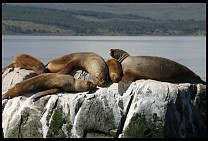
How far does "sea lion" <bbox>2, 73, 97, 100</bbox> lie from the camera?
16.7 m

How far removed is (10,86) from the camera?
1756 centimetres

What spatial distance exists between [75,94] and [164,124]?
250 centimetres

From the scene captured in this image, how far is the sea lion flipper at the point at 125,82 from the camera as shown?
16.1 meters

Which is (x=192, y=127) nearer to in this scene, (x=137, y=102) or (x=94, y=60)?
(x=137, y=102)

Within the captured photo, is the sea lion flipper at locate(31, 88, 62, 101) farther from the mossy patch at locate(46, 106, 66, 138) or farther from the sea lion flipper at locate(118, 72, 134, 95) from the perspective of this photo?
the sea lion flipper at locate(118, 72, 134, 95)

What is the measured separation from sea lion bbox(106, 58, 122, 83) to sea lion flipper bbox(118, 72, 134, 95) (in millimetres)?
193

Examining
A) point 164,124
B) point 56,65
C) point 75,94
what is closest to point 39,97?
point 75,94

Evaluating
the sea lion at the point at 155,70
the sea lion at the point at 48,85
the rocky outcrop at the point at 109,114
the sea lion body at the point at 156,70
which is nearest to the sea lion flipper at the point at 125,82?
the sea lion at the point at 155,70

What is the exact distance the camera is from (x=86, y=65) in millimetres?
17672

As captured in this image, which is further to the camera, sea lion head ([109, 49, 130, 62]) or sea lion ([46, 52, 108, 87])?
sea lion head ([109, 49, 130, 62])

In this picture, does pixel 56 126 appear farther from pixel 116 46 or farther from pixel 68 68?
pixel 116 46

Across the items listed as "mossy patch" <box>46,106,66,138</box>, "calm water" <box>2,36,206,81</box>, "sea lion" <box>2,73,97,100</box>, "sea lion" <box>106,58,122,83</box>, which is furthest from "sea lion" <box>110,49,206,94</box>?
"calm water" <box>2,36,206,81</box>

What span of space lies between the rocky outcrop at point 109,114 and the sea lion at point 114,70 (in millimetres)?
464

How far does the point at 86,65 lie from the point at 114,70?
36.7 inches
